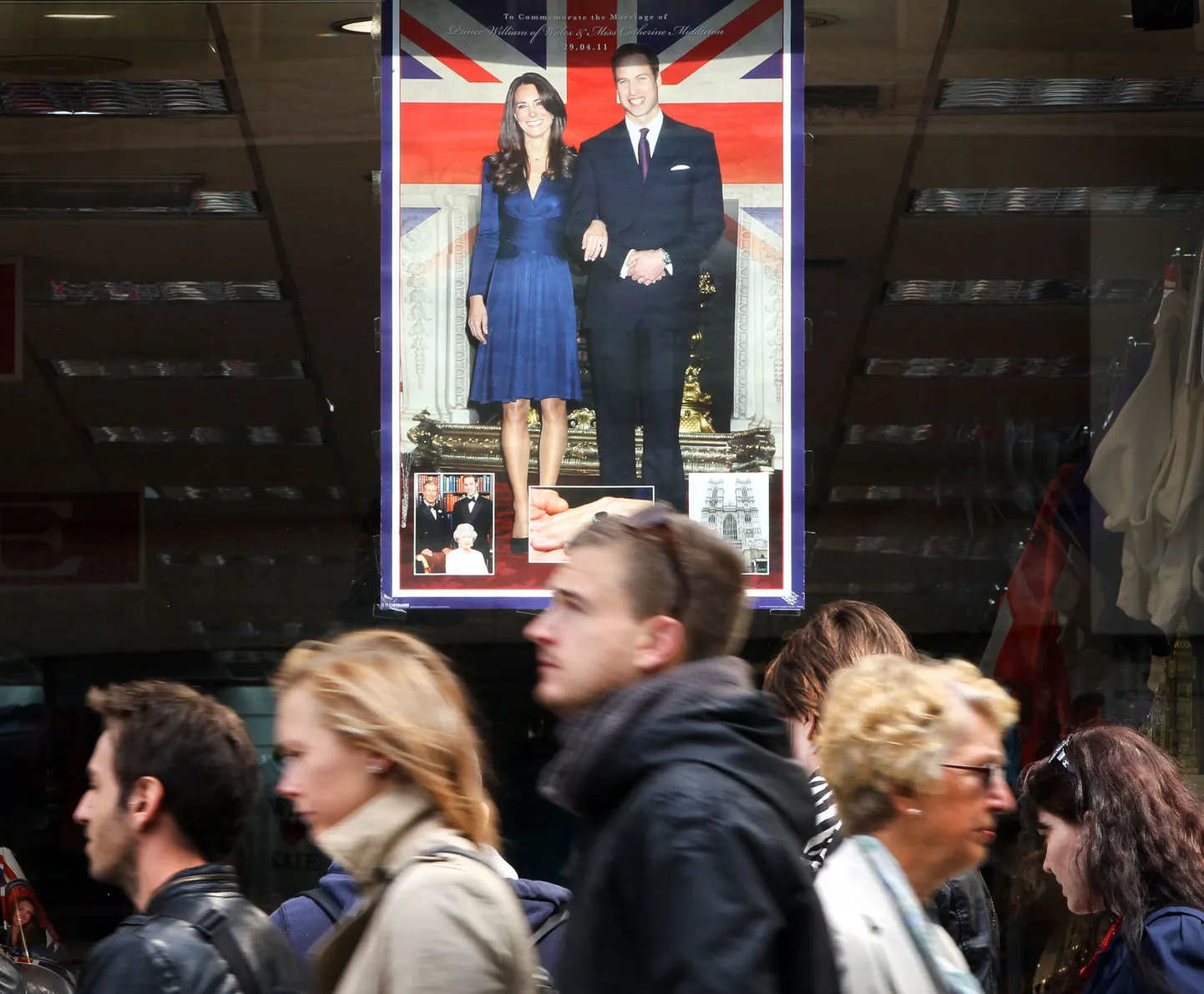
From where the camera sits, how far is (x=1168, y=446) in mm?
5062

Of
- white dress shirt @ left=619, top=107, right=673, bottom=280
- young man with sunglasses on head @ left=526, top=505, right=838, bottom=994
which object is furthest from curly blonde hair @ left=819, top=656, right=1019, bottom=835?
white dress shirt @ left=619, top=107, right=673, bottom=280

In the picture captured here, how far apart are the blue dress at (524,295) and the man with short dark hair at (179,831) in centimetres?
155

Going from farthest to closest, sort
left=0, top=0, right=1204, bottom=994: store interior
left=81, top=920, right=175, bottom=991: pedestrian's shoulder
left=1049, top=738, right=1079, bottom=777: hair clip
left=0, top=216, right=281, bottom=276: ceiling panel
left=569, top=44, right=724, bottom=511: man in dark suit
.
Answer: left=0, top=216, right=281, bottom=276: ceiling panel < left=0, top=0, right=1204, bottom=994: store interior < left=569, top=44, right=724, bottom=511: man in dark suit < left=1049, top=738, right=1079, bottom=777: hair clip < left=81, top=920, right=175, bottom=991: pedestrian's shoulder

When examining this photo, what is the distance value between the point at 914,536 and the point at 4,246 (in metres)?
2.99

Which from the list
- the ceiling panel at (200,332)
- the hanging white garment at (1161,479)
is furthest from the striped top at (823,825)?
the ceiling panel at (200,332)

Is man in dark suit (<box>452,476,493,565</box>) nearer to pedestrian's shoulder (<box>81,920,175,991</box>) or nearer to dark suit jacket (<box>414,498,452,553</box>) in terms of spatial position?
dark suit jacket (<box>414,498,452,553</box>)

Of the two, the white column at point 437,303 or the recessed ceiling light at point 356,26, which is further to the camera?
the recessed ceiling light at point 356,26

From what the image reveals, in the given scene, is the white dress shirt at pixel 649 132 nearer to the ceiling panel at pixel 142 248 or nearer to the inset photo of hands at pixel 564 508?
the inset photo of hands at pixel 564 508

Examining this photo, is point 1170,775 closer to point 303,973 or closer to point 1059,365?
point 303,973

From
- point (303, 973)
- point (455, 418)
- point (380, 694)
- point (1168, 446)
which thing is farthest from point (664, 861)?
point (1168, 446)

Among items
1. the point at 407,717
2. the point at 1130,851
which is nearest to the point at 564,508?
the point at 1130,851

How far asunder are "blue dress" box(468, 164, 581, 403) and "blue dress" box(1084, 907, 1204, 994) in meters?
1.80

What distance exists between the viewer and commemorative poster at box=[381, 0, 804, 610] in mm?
4043

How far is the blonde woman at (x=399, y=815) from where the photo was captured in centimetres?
200
